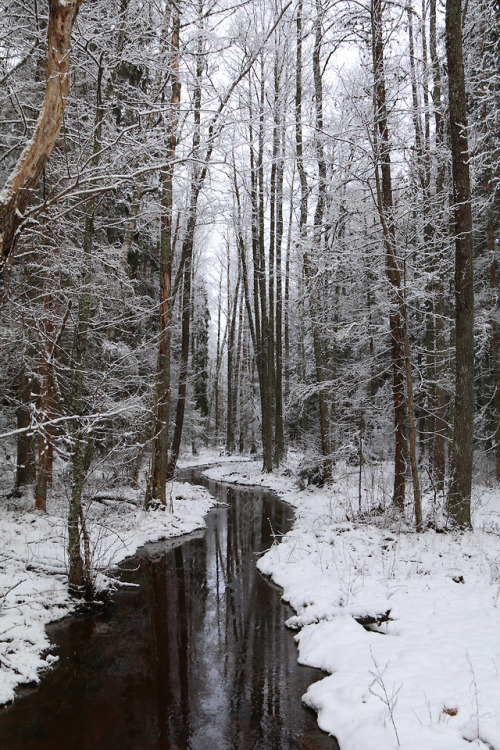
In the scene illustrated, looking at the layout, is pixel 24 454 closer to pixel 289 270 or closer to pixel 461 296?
pixel 461 296

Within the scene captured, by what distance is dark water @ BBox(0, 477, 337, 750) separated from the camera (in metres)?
3.67

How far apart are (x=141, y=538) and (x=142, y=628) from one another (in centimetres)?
382

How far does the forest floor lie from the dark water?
0.76 ft

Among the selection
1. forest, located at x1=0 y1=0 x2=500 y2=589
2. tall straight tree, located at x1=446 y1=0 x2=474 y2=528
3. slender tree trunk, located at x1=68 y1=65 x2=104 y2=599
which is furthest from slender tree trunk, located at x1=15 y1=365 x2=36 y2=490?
tall straight tree, located at x1=446 y1=0 x2=474 y2=528

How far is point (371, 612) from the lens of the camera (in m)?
5.45

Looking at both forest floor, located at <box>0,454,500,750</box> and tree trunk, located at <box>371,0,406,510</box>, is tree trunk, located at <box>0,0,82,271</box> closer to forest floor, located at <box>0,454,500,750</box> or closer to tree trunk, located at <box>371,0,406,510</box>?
forest floor, located at <box>0,454,500,750</box>

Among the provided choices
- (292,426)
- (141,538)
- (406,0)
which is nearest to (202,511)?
(141,538)

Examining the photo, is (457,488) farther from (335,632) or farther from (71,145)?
(71,145)

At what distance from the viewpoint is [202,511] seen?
12.5 metres

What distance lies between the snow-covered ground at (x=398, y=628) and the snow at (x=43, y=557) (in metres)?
2.74

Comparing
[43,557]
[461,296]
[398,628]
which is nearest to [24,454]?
[43,557]

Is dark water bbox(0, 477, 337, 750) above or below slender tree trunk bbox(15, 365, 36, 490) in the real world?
below

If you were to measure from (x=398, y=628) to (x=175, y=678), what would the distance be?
2436 mm

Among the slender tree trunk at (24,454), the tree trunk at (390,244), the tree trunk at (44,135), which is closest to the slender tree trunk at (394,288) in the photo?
the tree trunk at (390,244)
